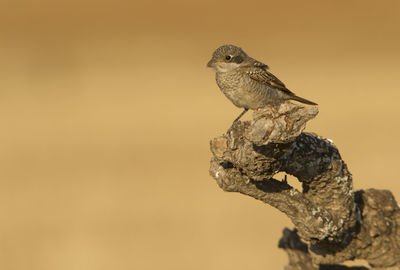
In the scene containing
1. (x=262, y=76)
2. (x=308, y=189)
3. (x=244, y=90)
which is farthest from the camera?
(x=262, y=76)

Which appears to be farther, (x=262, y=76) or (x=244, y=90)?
(x=262, y=76)

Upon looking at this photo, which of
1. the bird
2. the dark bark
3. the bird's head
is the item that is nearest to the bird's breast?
the bird

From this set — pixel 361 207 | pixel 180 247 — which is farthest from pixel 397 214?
pixel 180 247

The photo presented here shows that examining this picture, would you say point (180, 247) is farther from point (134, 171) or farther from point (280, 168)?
point (280, 168)

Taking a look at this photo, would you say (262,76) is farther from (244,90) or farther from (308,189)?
(308,189)

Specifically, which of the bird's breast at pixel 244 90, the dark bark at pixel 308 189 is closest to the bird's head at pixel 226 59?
the bird's breast at pixel 244 90

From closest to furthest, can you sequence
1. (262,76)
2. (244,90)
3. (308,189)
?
(308,189) → (244,90) → (262,76)

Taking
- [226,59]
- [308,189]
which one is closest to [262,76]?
[226,59]
